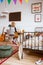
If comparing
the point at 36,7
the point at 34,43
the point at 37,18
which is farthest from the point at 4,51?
the point at 36,7

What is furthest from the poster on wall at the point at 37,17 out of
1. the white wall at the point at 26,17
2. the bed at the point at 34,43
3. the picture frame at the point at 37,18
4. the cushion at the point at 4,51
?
the cushion at the point at 4,51

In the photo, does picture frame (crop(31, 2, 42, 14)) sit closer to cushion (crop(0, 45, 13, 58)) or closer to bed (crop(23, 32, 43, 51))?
bed (crop(23, 32, 43, 51))

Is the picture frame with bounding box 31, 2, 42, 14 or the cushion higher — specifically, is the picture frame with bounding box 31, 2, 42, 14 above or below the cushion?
above

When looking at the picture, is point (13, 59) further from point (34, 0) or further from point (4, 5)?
point (4, 5)

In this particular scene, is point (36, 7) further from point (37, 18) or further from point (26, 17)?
point (26, 17)

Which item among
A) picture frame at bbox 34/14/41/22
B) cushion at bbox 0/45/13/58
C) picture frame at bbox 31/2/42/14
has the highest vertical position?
picture frame at bbox 31/2/42/14

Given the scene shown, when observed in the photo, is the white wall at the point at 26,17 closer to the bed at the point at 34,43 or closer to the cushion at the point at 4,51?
the bed at the point at 34,43

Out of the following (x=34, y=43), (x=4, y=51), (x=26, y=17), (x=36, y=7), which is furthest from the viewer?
(x=26, y=17)

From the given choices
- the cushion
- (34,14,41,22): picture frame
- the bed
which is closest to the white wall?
(34,14,41,22): picture frame

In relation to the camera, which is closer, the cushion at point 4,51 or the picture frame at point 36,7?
the cushion at point 4,51

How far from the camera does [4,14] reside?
689 centimetres

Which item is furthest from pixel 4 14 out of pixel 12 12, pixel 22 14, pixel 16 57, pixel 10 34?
pixel 16 57

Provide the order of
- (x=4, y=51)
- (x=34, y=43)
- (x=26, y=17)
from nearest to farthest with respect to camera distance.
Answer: (x=4, y=51) < (x=34, y=43) < (x=26, y=17)

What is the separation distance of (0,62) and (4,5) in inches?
208
